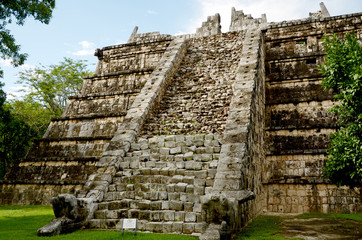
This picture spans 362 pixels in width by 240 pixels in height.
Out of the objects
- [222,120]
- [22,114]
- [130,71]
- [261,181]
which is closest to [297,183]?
[261,181]

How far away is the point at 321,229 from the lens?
5176 mm

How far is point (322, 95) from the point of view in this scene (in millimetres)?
8805

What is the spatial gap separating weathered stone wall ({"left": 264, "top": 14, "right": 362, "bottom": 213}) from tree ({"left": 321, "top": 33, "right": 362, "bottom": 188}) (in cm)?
199

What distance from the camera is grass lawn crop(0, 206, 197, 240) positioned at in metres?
4.61

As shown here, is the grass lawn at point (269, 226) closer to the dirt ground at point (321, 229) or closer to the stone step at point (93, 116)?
the dirt ground at point (321, 229)

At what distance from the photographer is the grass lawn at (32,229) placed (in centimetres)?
461

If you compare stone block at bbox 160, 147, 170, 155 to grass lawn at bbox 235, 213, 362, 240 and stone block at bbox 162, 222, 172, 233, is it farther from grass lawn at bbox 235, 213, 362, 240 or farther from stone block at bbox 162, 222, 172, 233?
grass lawn at bbox 235, 213, 362, 240

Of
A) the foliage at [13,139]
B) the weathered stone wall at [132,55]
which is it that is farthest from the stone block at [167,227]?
the foliage at [13,139]

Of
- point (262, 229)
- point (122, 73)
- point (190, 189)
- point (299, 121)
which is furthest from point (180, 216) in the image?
point (122, 73)

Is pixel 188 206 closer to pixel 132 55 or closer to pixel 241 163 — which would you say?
pixel 241 163

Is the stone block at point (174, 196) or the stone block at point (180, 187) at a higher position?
the stone block at point (180, 187)

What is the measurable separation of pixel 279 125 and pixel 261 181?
2151 mm

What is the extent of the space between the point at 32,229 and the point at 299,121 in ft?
25.0

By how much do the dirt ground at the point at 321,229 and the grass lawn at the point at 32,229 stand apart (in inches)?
75.9
